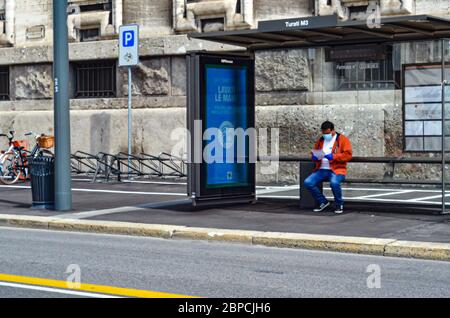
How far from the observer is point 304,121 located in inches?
818

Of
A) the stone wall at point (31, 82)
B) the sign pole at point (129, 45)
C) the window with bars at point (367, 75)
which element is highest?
the sign pole at point (129, 45)

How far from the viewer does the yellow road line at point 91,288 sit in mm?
8391

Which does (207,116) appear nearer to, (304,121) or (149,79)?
(304,121)

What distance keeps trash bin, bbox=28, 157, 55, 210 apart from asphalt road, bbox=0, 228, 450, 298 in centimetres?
299

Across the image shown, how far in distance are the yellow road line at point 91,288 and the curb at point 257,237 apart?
3.77 m

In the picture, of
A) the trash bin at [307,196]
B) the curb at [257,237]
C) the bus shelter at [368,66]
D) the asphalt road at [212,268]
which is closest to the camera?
the asphalt road at [212,268]

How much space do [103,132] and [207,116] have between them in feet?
32.3

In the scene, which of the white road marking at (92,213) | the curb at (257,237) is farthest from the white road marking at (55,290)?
the white road marking at (92,213)

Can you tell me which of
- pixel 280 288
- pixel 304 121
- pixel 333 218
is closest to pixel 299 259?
pixel 280 288

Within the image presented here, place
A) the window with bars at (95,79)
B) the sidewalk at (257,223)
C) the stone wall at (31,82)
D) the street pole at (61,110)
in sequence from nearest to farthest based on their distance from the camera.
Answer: the sidewalk at (257,223)
the street pole at (61,110)
the window with bars at (95,79)
the stone wall at (31,82)

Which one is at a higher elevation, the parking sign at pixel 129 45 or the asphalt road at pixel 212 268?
the parking sign at pixel 129 45

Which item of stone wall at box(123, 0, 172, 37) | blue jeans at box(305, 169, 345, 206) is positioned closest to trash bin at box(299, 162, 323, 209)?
blue jeans at box(305, 169, 345, 206)

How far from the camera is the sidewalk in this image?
11.7m

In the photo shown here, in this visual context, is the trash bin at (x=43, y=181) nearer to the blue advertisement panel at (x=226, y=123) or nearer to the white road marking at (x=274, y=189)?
the blue advertisement panel at (x=226, y=123)
